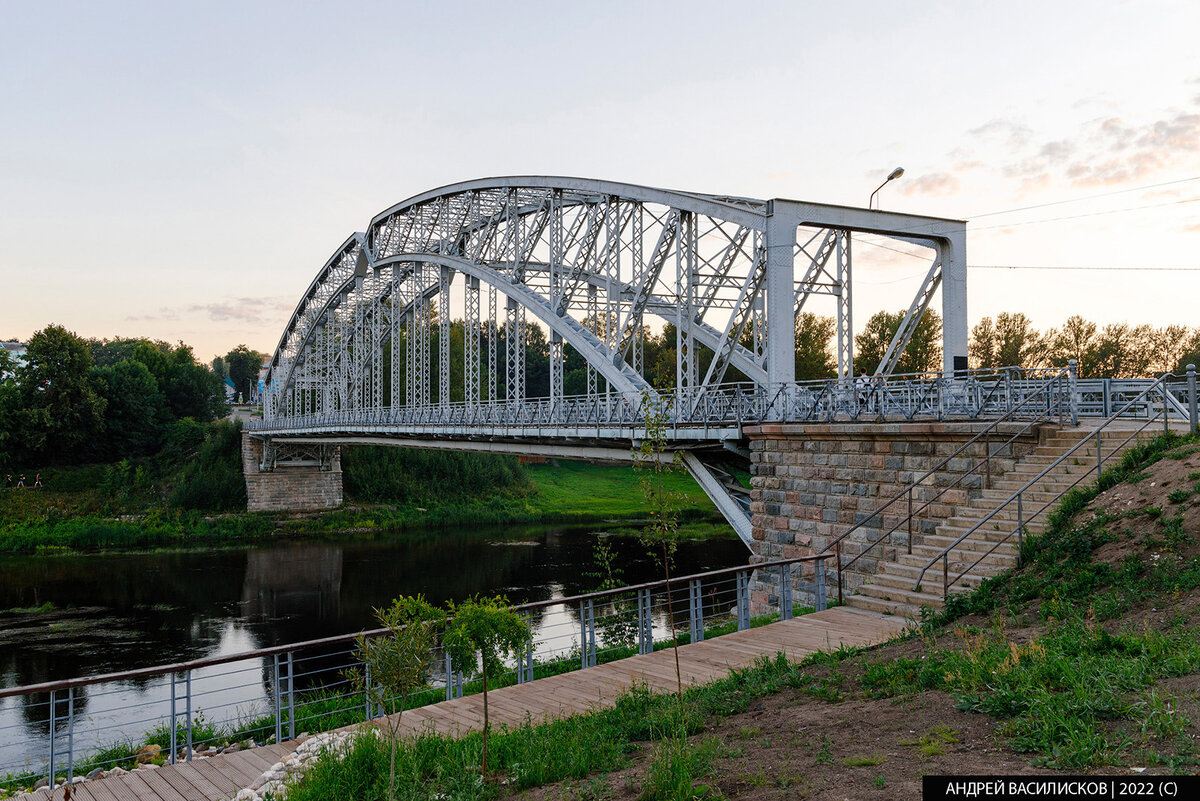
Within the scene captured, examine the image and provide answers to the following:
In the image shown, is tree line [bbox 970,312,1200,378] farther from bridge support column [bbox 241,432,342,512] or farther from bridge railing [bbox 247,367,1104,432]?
bridge support column [bbox 241,432,342,512]

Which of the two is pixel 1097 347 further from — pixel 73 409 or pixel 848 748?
pixel 73 409

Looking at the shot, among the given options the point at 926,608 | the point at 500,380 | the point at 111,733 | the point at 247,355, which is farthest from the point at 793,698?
the point at 247,355

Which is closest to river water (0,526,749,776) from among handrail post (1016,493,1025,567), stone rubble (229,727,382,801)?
stone rubble (229,727,382,801)

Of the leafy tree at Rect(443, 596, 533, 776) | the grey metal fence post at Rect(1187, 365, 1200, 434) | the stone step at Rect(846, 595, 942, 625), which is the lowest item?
the stone step at Rect(846, 595, 942, 625)

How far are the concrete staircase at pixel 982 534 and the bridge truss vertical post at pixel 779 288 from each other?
484 cm

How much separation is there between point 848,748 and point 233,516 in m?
46.3

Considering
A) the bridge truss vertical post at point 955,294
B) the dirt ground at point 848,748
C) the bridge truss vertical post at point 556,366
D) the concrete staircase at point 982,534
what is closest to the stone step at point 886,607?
the concrete staircase at point 982,534

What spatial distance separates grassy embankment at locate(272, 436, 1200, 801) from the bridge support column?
4521 centimetres

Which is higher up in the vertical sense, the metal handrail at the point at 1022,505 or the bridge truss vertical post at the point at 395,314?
the bridge truss vertical post at the point at 395,314

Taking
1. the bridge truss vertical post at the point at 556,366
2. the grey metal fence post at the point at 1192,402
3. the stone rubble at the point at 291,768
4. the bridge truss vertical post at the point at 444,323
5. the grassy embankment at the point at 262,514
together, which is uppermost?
the bridge truss vertical post at the point at 444,323

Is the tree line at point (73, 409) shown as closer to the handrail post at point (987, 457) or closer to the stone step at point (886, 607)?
the stone step at point (886, 607)

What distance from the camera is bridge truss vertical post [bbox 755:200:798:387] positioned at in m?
16.3

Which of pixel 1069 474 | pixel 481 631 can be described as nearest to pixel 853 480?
pixel 1069 474

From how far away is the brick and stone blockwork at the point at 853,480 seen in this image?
12469mm
